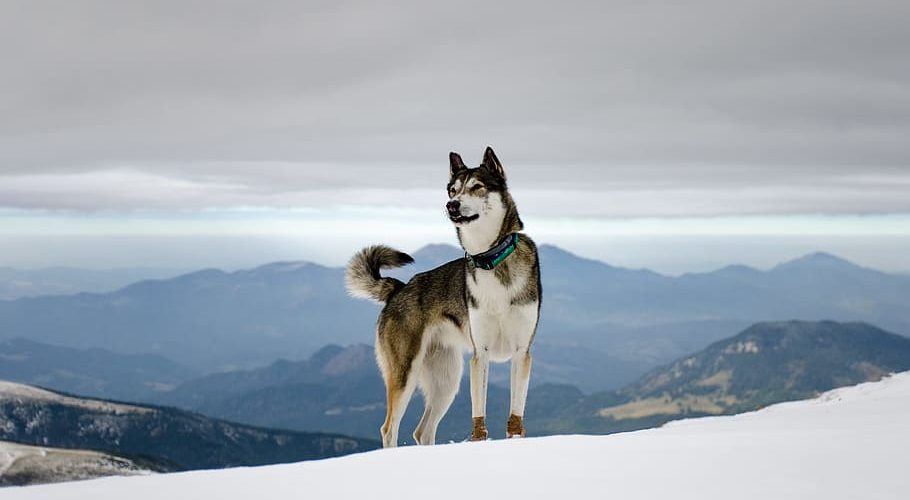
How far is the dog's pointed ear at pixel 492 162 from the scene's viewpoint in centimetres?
1197

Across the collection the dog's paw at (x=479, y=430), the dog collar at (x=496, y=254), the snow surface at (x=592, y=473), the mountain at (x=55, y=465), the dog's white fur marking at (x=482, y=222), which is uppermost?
the dog's white fur marking at (x=482, y=222)

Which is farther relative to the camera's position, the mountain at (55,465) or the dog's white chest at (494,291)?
the mountain at (55,465)

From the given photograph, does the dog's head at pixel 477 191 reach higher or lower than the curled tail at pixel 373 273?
higher

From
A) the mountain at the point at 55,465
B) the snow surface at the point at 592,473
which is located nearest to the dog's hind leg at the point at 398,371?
the snow surface at the point at 592,473

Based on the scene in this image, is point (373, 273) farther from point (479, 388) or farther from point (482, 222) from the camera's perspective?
point (482, 222)

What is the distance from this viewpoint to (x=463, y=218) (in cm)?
1175

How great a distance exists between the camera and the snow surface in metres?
7.23

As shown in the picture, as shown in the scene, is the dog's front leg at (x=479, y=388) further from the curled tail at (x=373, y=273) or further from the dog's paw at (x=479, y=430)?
the curled tail at (x=373, y=273)

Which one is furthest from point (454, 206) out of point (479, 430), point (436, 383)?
point (436, 383)

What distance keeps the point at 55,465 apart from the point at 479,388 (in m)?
181

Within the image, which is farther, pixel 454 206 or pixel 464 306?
pixel 464 306

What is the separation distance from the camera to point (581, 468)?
26.9 feet

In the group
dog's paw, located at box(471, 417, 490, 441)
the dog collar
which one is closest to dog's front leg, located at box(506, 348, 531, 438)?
dog's paw, located at box(471, 417, 490, 441)

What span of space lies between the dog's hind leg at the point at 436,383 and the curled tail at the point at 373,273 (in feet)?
5.09
